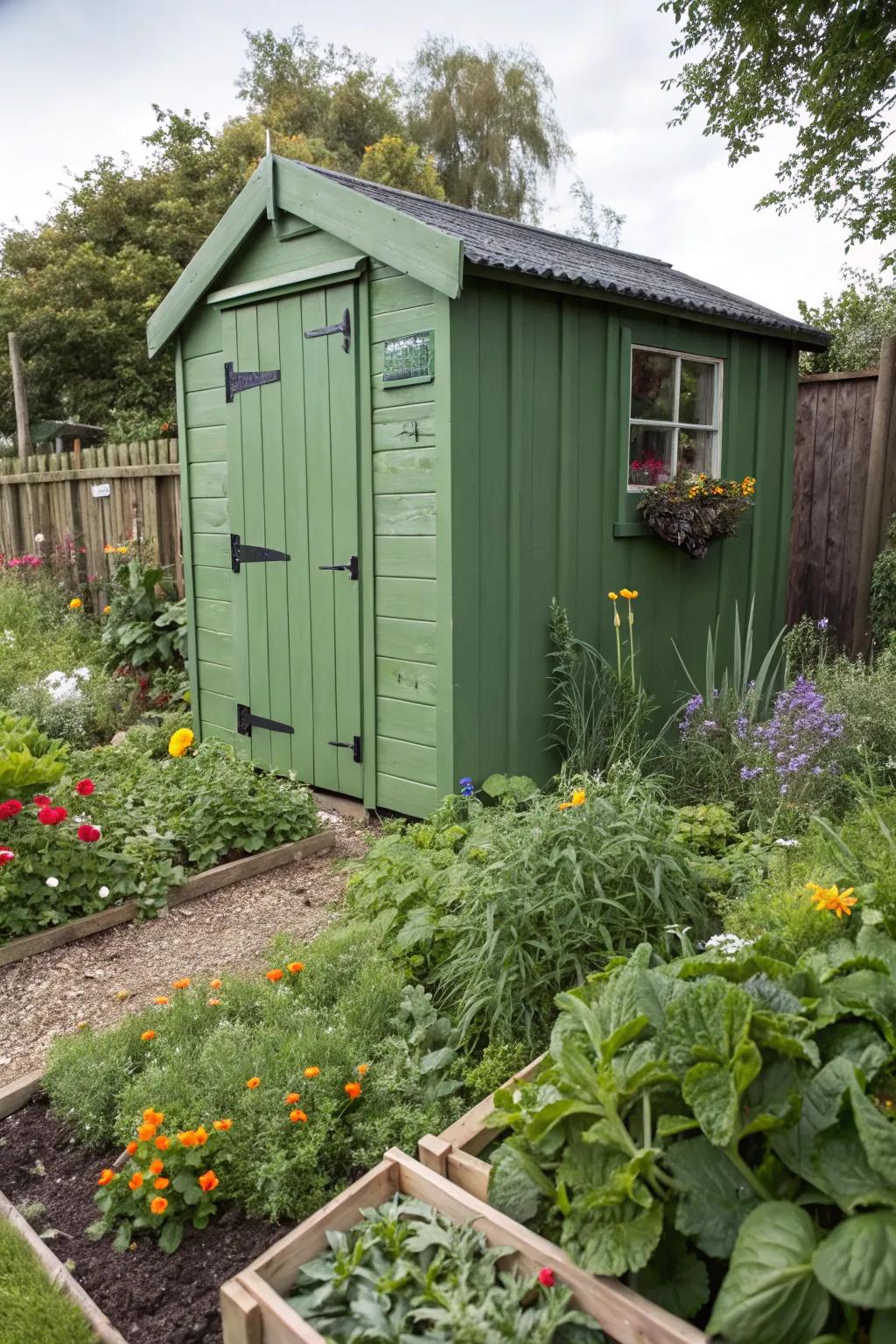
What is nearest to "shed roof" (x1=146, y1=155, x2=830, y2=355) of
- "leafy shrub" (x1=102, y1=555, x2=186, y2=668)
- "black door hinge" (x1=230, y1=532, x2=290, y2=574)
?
"black door hinge" (x1=230, y1=532, x2=290, y2=574)

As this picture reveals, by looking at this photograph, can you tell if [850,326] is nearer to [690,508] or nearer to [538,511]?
[690,508]

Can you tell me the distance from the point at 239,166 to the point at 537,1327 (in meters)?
18.9

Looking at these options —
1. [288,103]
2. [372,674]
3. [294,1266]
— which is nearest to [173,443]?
[372,674]

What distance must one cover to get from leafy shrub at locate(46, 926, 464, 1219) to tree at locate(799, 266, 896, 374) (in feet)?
27.7

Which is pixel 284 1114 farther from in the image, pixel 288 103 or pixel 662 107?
pixel 288 103

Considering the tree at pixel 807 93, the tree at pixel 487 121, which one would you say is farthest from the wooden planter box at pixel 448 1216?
the tree at pixel 487 121

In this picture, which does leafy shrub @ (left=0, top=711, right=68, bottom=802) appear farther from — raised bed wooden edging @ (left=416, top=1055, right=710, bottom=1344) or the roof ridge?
the roof ridge

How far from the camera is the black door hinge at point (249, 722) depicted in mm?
5250

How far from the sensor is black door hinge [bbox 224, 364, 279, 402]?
491cm

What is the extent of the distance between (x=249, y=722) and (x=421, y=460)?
2013 mm

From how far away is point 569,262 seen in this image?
4.74 meters

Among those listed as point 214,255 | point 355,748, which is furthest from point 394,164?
point 355,748

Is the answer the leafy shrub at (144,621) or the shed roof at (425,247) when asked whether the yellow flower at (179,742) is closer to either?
the leafy shrub at (144,621)

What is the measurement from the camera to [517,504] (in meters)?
4.33
